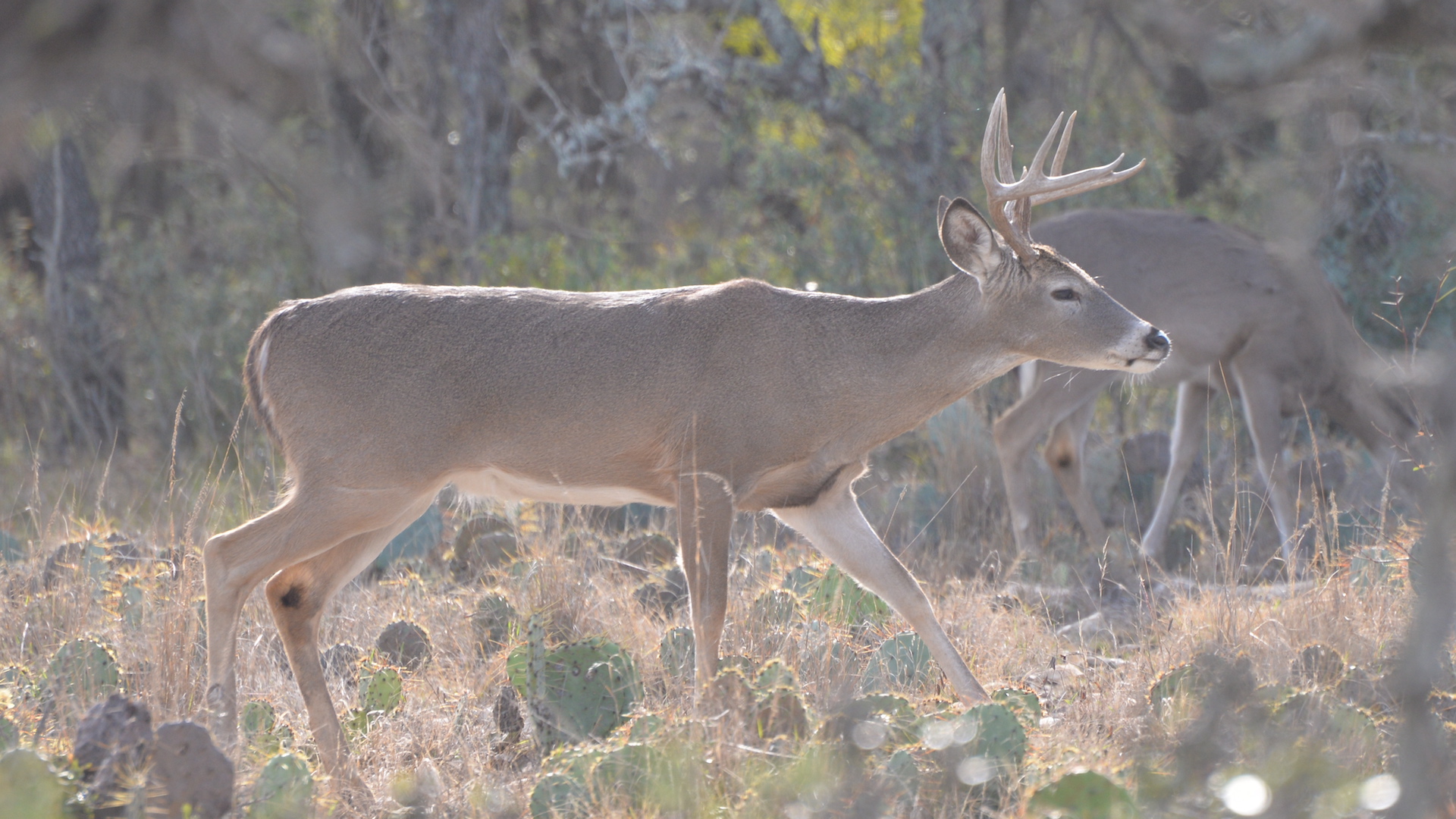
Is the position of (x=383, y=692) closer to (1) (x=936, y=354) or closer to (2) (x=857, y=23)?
(1) (x=936, y=354)

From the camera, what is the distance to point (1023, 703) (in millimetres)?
4375

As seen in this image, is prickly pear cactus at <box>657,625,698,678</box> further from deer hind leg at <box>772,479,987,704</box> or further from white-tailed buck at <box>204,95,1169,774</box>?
deer hind leg at <box>772,479,987,704</box>

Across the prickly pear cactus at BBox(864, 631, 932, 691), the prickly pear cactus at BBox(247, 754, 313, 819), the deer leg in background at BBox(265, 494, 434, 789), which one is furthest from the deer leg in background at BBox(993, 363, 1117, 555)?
the prickly pear cactus at BBox(247, 754, 313, 819)

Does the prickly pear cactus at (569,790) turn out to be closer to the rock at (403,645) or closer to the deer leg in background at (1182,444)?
the rock at (403,645)

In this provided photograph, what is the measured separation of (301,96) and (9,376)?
10.3m

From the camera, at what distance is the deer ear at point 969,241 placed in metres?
5.43

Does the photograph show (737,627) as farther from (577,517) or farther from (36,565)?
(36,565)

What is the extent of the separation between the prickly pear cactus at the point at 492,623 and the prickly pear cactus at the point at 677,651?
0.77 meters

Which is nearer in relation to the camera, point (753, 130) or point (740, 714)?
point (740, 714)

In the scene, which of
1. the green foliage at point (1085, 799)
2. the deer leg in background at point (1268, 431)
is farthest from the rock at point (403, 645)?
the deer leg in background at point (1268, 431)

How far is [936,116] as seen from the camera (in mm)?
10633

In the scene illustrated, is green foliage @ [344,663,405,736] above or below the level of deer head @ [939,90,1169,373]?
below

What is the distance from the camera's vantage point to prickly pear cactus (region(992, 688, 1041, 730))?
170 inches

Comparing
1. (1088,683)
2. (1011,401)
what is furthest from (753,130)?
(1088,683)
